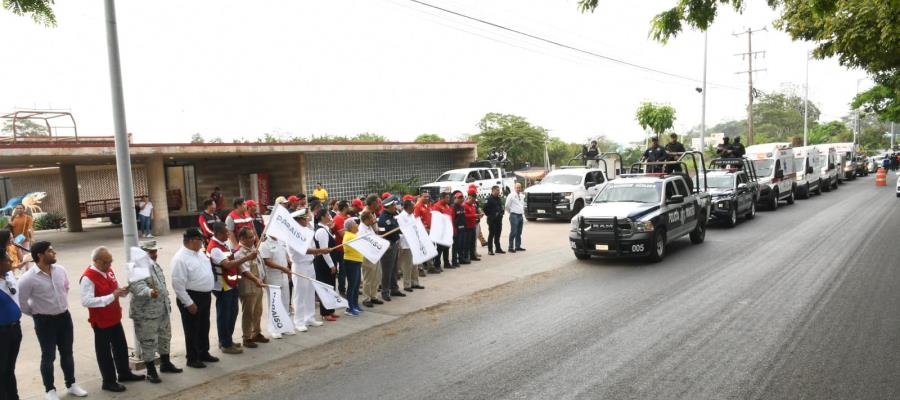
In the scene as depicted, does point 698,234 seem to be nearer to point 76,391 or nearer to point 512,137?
point 76,391

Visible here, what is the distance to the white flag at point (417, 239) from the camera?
1049 centimetres

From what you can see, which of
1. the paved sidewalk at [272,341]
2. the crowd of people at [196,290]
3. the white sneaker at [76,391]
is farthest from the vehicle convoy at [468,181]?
the white sneaker at [76,391]

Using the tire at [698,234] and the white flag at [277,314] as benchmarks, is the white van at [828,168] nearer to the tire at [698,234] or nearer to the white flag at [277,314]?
the tire at [698,234]

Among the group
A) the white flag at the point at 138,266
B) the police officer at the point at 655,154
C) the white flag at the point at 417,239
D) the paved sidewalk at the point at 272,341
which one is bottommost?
the paved sidewalk at the point at 272,341

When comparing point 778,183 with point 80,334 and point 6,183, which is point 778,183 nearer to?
point 80,334

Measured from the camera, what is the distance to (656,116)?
1288 inches

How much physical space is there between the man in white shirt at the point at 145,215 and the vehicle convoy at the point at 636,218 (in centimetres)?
1509

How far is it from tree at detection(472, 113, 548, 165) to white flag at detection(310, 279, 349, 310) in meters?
47.0

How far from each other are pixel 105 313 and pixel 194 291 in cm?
93

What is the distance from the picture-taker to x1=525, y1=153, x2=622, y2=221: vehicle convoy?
21.0m

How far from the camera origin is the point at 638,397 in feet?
17.7

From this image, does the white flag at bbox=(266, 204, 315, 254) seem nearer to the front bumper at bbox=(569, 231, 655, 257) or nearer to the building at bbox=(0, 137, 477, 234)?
the front bumper at bbox=(569, 231, 655, 257)

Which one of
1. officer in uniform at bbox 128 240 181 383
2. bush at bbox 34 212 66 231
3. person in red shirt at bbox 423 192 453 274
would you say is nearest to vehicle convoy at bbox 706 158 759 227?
person in red shirt at bbox 423 192 453 274

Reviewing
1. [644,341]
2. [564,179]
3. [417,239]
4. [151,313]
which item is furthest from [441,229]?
[564,179]
